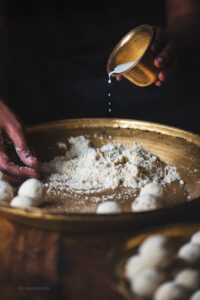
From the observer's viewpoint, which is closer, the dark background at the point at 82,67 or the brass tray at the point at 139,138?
the brass tray at the point at 139,138

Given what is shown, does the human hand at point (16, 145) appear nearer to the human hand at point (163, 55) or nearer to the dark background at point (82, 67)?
the human hand at point (163, 55)

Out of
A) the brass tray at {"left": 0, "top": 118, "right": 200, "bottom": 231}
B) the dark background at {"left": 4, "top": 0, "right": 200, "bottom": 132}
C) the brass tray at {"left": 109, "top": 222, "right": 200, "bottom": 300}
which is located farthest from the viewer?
the dark background at {"left": 4, "top": 0, "right": 200, "bottom": 132}

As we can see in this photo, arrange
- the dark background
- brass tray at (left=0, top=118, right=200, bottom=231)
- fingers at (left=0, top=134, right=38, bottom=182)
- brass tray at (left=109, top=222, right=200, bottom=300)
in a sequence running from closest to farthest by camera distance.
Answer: brass tray at (left=109, top=222, right=200, bottom=300) → fingers at (left=0, top=134, right=38, bottom=182) → brass tray at (left=0, top=118, right=200, bottom=231) → the dark background

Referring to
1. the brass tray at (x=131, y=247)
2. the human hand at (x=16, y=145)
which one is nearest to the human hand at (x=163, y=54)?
the human hand at (x=16, y=145)

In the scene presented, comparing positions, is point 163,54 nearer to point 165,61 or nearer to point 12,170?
point 165,61

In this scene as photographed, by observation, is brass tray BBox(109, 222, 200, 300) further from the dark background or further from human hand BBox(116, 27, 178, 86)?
the dark background

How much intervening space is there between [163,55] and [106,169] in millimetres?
382

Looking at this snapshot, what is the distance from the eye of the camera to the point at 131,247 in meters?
0.58

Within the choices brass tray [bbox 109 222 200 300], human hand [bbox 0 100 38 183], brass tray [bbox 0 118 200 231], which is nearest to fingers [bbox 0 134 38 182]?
human hand [bbox 0 100 38 183]

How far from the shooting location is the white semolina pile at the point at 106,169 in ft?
3.34

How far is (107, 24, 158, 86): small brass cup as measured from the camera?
1.00 m

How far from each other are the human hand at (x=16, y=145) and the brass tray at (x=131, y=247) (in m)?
0.49

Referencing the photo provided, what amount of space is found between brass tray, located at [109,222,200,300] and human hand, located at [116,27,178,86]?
1.84 feet

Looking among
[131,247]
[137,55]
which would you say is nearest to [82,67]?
[137,55]
